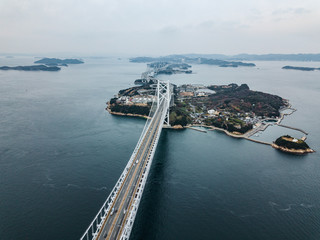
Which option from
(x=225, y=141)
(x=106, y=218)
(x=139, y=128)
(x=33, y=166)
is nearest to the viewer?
(x=106, y=218)

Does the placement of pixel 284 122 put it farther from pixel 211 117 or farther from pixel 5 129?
pixel 5 129

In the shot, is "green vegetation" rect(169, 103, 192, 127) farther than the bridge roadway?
Yes

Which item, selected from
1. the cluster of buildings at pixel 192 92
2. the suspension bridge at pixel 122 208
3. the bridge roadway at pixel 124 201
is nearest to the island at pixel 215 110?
the cluster of buildings at pixel 192 92

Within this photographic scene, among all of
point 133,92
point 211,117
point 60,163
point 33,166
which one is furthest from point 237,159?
point 133,92

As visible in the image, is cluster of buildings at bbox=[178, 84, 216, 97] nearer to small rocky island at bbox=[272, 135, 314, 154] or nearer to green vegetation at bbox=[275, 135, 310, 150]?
green vegetation at bbox=[275, 135, 310, 150]

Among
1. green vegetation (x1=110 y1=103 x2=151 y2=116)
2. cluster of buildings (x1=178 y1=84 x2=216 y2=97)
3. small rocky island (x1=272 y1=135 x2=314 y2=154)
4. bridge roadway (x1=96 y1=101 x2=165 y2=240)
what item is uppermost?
bridge roadway (x1=96 y1=101 x2=165 y2=240)

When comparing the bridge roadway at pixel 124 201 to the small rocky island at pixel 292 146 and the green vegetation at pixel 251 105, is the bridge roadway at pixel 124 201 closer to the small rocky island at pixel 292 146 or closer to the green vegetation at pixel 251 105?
the small rocky island at pixel 292 146

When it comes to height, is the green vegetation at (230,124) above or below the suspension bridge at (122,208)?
below

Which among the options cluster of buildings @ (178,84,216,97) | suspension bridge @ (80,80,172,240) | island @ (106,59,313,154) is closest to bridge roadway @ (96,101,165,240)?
suspension bridge @ (80,80,172,240)
